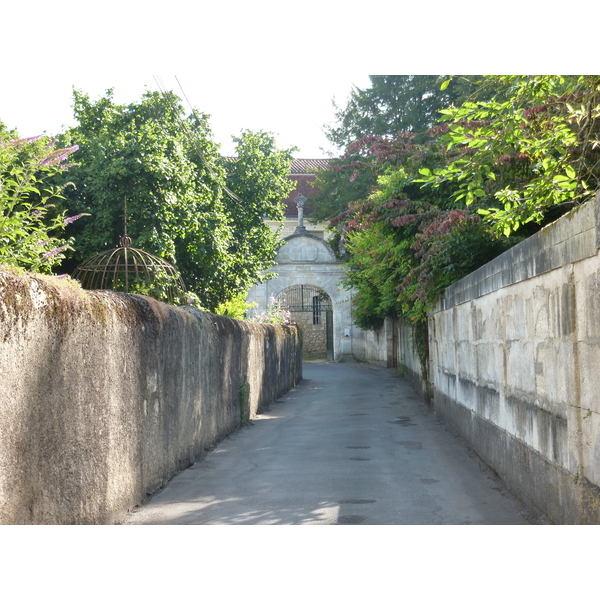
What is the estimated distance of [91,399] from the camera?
184 inches

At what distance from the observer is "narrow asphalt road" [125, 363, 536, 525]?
16.9 feet

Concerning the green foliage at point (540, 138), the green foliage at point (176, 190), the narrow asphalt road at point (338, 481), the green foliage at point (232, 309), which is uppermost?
the green foliage at point (176, 190)

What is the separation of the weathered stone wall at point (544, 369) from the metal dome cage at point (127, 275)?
4.32 metres

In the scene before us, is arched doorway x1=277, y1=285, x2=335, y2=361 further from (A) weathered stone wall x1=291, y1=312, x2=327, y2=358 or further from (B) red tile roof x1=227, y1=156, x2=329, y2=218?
(B) red tile roof x1=227, y1=156, x2=329, y2=218

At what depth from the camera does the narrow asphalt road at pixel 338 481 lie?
5.14 metres

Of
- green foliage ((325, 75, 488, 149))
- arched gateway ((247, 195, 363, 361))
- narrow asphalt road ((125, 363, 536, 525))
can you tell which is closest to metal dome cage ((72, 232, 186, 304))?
narrow asphalt road ((125, 363, 536, 525))

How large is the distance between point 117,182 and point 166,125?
456 centimetres

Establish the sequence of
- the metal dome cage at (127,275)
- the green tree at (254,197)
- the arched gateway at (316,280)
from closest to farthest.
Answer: the metal dome cage at (127,275), the green tree at (254,197), the arched gateway at (316,280)

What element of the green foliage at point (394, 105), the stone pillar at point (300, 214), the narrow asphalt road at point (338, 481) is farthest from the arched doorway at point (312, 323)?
the narrow asphalt road at point (338, 481)

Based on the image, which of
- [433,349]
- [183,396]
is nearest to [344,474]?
[183,396]

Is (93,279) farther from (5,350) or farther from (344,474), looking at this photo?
(5,350)

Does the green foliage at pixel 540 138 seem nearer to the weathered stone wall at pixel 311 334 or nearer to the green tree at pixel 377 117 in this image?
the green tree at pixel 377 117

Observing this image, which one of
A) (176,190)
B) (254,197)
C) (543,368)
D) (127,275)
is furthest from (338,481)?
(254,197)

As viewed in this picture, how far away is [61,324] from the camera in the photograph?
4254 mm
